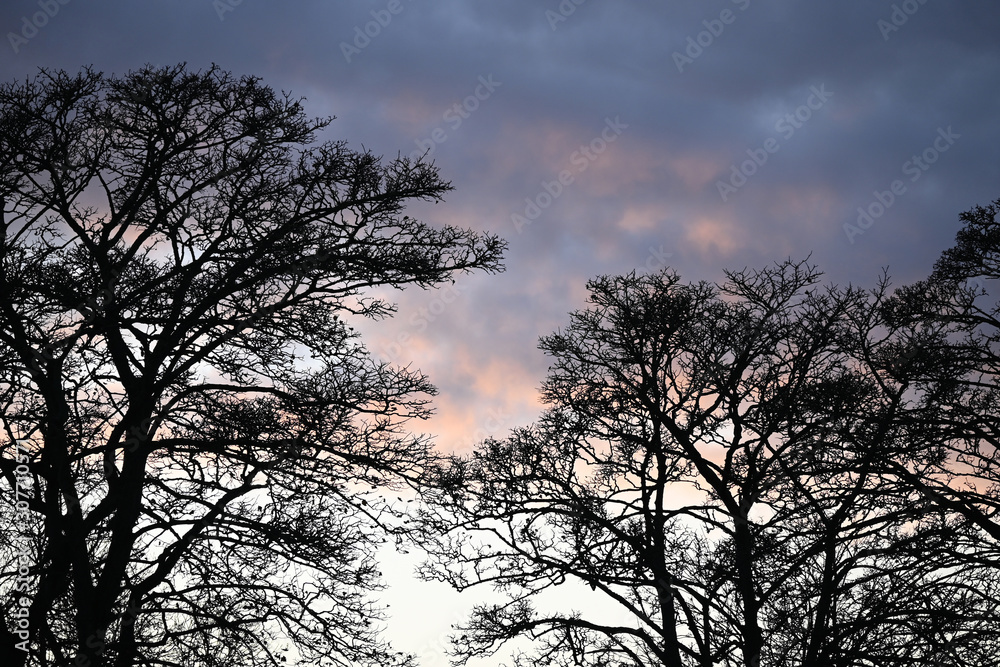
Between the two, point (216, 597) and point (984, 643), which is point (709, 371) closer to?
point (984, 643)

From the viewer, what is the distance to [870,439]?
10633 mm

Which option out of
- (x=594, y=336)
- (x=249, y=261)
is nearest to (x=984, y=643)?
(x=594, y=336)

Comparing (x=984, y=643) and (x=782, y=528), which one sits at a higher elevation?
(x=782, y=528)

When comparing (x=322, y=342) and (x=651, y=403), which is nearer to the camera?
(x=322, y=342)

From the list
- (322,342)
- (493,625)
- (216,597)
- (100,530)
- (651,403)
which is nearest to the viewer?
(100,530)

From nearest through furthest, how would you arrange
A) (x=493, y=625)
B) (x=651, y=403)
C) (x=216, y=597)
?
(x=216, y=597) < (x=651, y=403) < (x=493, y=625)

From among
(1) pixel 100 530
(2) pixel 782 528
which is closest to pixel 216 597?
(1) pixel 100 530

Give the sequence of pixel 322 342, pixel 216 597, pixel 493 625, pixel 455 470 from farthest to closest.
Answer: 1. pixel 493 625
2. pixel 455 470
3. pixel 322 342
4. pixel 216 597

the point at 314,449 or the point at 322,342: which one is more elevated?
the point at 322,342

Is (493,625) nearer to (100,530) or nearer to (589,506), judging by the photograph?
(589,506)

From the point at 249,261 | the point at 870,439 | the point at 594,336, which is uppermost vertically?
the point at 594,336

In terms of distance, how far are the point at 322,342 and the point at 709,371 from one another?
19.6 ft

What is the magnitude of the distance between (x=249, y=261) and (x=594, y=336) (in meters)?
6.01

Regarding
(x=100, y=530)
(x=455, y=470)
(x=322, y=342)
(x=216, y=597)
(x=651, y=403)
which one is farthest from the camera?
(x=651, y=403)
